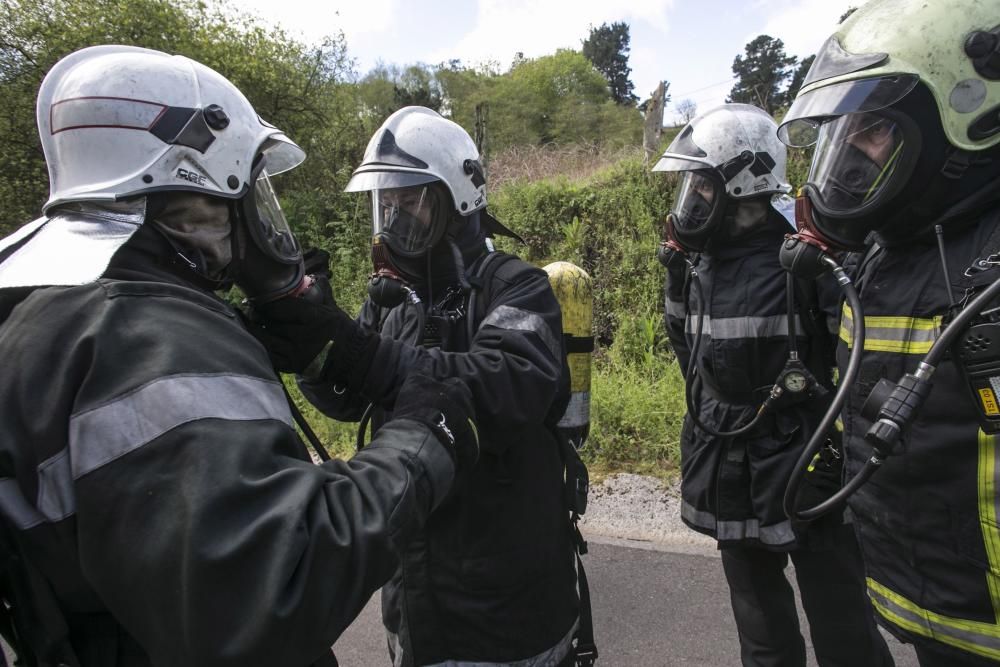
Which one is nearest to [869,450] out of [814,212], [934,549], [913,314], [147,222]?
[934,549]

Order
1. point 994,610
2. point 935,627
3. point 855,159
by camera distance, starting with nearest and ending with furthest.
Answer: point 994,610
point 935,627
point 855,159

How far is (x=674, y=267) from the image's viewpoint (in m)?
2.74

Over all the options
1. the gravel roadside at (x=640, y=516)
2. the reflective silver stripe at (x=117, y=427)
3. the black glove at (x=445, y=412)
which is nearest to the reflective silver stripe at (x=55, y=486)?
the reflective silver stripe at (x=117, y=427)

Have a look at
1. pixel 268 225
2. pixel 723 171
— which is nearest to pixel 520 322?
pixel 268 225

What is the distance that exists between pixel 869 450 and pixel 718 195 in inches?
52.6

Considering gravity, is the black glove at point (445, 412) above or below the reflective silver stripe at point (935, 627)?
above

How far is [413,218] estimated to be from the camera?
2045 millimetres

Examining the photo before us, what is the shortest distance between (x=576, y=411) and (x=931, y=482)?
3.68ft

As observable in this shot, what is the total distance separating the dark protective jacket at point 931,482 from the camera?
→ 123 cm

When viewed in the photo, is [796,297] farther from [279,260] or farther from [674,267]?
[279,260]

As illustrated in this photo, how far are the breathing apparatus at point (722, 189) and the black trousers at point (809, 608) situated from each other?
54cm

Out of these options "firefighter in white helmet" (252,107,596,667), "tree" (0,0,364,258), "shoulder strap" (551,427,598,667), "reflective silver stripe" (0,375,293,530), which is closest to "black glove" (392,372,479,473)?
"firefighter in white helmet" (252,107,596,667)

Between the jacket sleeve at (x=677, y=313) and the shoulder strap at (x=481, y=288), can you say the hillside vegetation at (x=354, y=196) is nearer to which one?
the jacket sleeve at (x=677, y=313)

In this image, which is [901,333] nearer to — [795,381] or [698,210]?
[795,381]
